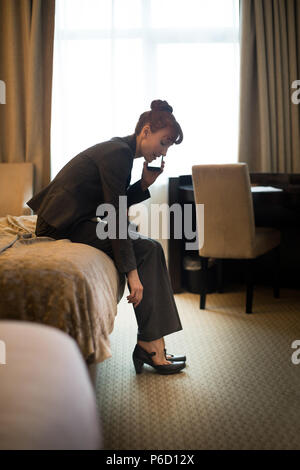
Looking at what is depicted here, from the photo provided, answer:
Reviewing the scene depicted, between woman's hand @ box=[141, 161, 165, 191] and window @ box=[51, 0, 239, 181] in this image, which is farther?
window @ box=[51, 0, 239, 181]

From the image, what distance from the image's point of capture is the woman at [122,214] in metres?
1.80

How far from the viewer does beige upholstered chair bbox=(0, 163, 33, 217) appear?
11.4 feet

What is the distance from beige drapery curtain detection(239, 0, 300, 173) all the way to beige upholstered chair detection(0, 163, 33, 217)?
1.68m

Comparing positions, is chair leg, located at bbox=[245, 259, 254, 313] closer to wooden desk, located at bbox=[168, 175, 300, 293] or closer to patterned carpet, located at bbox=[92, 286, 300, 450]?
patterned carpet, located at bbox=[92, 286, 300, 450]

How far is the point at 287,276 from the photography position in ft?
11.5

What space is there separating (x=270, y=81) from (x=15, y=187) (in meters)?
2.13

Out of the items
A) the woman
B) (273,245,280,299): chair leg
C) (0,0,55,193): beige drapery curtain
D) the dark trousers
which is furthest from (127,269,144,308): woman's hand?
(0,0,55,193): beige drapery curtain

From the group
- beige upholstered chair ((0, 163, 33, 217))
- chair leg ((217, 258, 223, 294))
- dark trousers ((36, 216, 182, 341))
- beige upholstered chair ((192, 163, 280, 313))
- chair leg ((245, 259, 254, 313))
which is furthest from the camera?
beige upholstered chair ((0, 163, 33, 217))

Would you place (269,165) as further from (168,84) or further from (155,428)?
(155,428)

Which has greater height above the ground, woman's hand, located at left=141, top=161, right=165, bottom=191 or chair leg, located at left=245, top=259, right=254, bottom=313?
woman's hand, located at left=141, top=161, right=165, bottom=191

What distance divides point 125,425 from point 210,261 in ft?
6.34

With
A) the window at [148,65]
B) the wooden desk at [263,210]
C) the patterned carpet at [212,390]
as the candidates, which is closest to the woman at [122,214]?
the patterned carpet at [212,390]

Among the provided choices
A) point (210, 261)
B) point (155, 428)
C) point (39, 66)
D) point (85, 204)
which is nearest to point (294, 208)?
point (210, 261)

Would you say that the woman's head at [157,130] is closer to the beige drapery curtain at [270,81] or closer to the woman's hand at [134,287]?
the woman's hand at [134,287]
